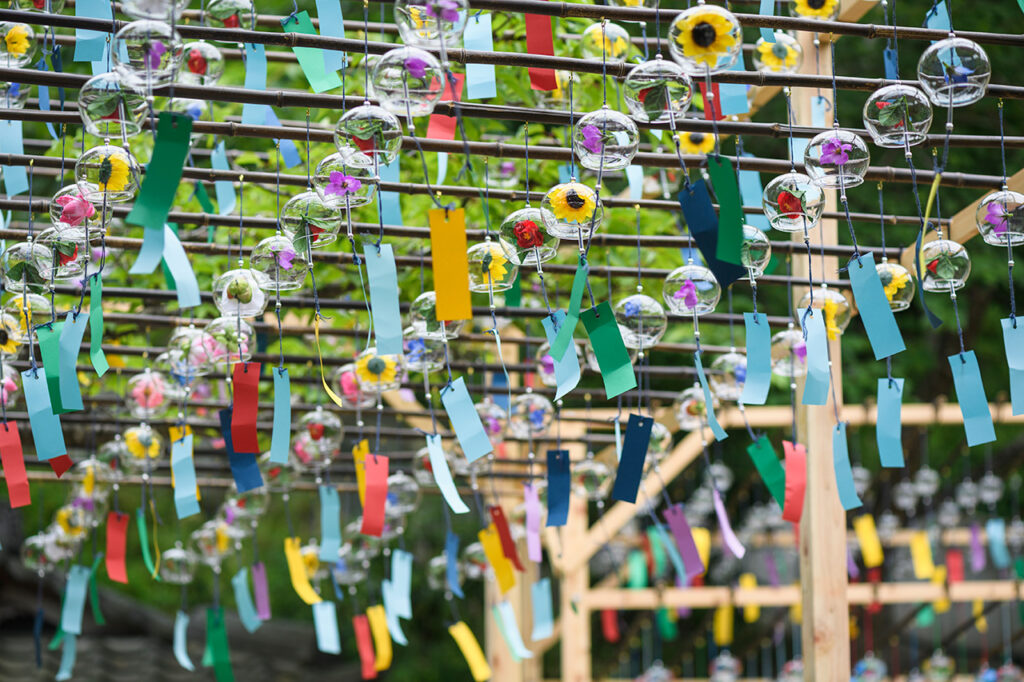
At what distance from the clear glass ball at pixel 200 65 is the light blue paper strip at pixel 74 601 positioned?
2.20 metres

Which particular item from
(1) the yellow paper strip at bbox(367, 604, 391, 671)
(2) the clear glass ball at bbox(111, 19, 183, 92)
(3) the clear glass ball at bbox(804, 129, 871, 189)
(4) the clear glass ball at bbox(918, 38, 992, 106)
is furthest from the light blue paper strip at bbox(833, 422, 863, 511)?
(1) the yellow paper strip at bbox(367, 604, 391, 671)

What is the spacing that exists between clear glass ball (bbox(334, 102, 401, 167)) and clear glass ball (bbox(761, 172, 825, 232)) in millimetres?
773

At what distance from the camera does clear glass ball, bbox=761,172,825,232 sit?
7.76 feet

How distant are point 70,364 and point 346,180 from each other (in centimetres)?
69

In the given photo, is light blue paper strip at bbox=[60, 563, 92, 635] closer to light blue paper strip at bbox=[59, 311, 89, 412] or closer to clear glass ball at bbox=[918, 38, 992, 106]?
light blue paper strip at bbox=[59, 311, 89, 412]

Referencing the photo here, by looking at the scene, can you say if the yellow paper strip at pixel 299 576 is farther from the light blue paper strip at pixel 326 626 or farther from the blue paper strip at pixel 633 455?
the blue paper strip at pixel 633 455

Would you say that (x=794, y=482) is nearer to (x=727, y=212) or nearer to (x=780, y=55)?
(x=727, y=212)

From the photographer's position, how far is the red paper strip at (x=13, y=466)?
268 cm

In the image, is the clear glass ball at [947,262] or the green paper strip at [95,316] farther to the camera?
the clear glass ball at [947,262]

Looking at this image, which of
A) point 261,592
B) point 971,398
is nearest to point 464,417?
point 971,398

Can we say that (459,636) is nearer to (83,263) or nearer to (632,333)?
(632,333)

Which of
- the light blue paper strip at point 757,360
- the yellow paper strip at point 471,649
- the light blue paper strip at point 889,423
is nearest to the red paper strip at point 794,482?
the light blue paper strip at point 889,423

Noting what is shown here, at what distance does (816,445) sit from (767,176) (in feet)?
4.95

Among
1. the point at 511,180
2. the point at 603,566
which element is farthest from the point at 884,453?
the point at 603,566
